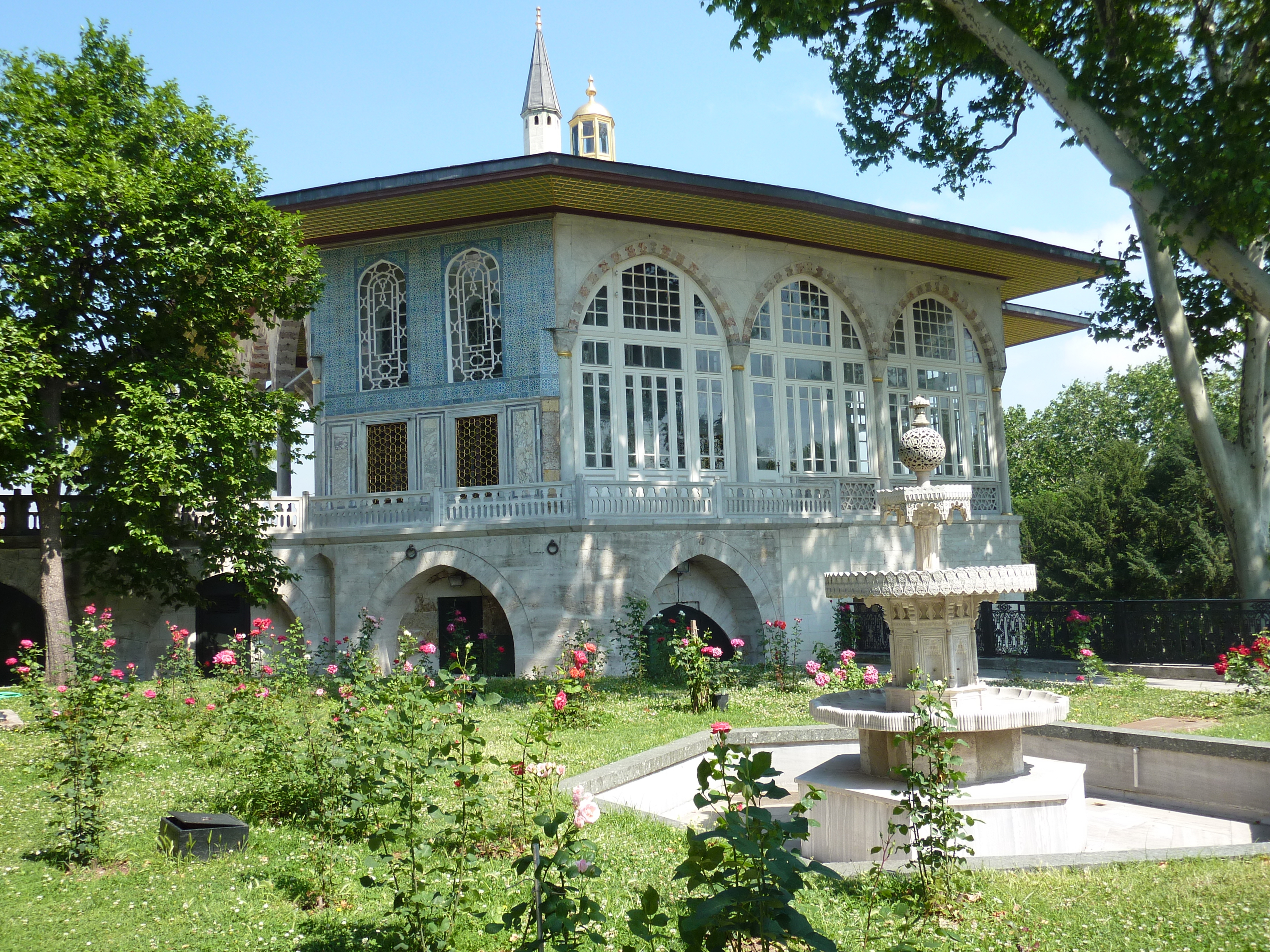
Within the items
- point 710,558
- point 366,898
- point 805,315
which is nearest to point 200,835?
point 366,898

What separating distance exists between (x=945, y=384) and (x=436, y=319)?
37.6 feet

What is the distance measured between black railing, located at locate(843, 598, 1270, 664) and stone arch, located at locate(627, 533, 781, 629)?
3.75 meters

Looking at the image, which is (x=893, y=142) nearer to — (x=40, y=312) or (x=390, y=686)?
(x=390, y=686)

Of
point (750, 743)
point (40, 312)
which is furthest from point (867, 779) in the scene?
point (40, 312)

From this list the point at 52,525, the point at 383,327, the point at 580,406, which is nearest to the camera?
the point at 52,525

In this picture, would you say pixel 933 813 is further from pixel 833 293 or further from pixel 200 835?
pixel 833 293

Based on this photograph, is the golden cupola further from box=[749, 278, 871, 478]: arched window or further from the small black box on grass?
the small black box on grass

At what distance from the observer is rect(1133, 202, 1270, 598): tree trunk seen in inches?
559

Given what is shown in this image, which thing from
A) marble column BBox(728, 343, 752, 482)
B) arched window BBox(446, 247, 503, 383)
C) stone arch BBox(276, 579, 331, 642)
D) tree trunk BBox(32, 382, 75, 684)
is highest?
arched window BBox(446, 247, 503, 383)

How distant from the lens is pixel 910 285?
21.3 m

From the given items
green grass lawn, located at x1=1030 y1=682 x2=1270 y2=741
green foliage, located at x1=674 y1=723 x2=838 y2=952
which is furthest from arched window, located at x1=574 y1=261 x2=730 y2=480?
green foliage, located at x1=674 y1=723 x2=838 y2=952

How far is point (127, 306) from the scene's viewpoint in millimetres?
13719

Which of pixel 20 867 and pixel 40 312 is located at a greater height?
pixel 40 312

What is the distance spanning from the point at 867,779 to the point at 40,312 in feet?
40.7
